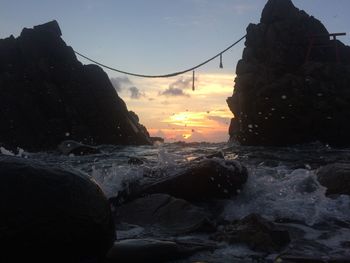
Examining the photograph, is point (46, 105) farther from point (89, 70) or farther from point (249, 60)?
point (249, 60)

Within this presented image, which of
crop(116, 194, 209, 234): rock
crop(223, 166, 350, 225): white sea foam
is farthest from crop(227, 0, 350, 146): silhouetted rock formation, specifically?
crop(116, 194, 209, 234): rock

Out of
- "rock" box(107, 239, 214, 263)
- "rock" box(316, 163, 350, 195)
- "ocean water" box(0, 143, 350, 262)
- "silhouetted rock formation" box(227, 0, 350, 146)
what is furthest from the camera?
"silhouetted rock formation" box(227, 0, 350, 146)

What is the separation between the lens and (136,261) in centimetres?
416

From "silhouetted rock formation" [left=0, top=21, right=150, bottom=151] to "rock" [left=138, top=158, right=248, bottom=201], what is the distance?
117ft

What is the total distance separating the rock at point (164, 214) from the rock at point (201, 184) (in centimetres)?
72

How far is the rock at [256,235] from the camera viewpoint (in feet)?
15.8

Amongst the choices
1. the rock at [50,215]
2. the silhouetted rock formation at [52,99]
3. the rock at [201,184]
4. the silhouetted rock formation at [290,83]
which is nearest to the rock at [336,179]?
the rock at [201,184]

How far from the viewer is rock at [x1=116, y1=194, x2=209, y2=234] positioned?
19.1 feet

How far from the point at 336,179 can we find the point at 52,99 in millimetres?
40127

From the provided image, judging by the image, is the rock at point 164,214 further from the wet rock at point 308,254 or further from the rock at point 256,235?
the wet rock at point 308,254

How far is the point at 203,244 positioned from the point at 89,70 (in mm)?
47748

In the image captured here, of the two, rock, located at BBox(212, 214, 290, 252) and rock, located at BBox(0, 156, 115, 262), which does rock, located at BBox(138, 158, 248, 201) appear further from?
rock, located at BBox(0, 156, 115, 262)

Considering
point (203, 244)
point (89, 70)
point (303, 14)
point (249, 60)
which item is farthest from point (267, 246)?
point (89, 70)

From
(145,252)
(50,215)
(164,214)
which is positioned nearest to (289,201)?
(164,214)
